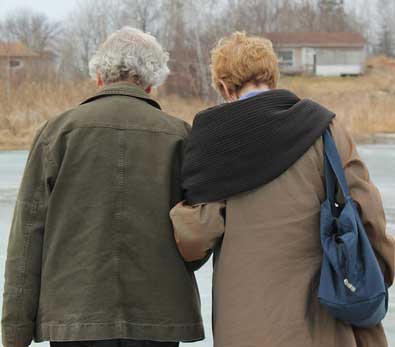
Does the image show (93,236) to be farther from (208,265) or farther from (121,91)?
(208,265)

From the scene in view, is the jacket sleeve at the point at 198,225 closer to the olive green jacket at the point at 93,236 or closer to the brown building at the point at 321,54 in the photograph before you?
the olive green jacket at the point at 93,236

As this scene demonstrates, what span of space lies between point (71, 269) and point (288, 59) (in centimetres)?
6741

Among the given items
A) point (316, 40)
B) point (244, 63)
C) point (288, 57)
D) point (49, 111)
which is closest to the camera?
point (244, 63)

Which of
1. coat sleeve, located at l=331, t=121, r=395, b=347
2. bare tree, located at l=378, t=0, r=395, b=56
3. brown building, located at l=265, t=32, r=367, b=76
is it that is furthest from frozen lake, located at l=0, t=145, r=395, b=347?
bare tree, located at l=378, t=0, r=395, b=56

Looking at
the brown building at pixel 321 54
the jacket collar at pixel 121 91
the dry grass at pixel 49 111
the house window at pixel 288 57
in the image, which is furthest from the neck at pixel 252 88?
the house window at pixel 288 57

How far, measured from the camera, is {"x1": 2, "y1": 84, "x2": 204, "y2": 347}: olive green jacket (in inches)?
106

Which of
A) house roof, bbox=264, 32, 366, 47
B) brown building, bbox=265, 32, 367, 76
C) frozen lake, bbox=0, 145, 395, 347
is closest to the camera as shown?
frozen lake, bbox=0, 145, 395, 347

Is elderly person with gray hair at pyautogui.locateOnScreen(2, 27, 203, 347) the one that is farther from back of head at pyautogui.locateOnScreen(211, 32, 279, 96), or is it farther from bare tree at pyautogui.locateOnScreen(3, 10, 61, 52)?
bare tree at pyautogui.locateOnScreen(3, 10, 61, 52)

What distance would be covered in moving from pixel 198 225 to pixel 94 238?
1.15 ft

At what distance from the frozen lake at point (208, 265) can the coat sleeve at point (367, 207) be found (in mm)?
1752

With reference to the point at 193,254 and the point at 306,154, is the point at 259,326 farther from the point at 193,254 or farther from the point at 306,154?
the point at 306,154

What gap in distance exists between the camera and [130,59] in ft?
9.20

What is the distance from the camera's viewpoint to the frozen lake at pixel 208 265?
5113 millimetres

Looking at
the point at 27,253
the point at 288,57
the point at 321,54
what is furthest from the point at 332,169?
the point at 321,54
